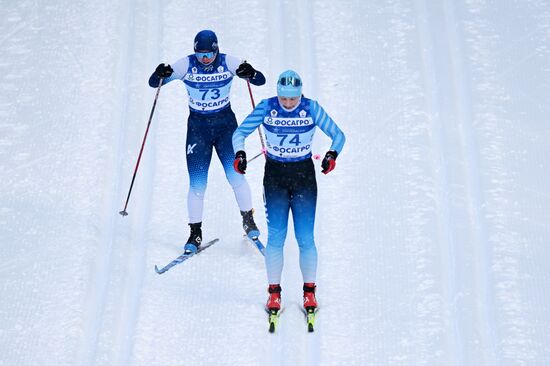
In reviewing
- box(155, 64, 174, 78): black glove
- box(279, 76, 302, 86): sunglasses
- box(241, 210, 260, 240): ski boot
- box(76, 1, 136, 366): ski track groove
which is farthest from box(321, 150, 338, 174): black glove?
box(76, 1, 136, 366): ski track groove

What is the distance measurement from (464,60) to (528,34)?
0.89 meters

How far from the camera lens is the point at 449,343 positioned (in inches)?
271

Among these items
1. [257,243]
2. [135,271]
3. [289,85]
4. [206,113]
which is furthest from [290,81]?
[135,271]

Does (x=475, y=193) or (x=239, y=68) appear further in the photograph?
(x=475, y=193)

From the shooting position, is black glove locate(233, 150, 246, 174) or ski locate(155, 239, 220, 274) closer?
black glove locate(233, 150, 246, 174)

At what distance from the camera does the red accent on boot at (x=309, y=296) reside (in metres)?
7.07

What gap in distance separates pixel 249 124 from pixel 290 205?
69 centimetres

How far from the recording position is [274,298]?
709cm

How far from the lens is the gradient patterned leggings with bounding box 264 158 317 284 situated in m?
6.82

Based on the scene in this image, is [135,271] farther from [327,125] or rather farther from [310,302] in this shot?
[327,125]

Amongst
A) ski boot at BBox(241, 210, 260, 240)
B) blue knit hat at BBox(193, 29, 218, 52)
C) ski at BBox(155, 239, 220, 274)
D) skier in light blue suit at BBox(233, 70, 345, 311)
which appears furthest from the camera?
ski boot at BBox(241, 210, 260, 240)

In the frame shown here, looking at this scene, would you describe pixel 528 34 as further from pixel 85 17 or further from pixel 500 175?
pixel 85 17

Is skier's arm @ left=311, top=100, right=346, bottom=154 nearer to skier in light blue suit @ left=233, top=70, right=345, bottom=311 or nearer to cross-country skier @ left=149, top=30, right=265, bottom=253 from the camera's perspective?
skier in light blue suit @ left=233, top=70, right=345, bottom=311

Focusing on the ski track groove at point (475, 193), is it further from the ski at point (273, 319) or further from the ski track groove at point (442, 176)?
the ski at point (273, 319)
